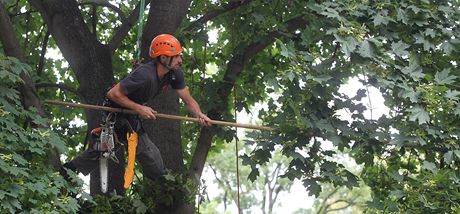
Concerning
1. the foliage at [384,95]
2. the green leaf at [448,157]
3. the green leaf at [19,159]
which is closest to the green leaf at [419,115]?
the foliage at [384,95]

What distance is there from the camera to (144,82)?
6.73 metres

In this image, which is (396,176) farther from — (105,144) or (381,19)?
(105,144)

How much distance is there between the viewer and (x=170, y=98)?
794 centimetres

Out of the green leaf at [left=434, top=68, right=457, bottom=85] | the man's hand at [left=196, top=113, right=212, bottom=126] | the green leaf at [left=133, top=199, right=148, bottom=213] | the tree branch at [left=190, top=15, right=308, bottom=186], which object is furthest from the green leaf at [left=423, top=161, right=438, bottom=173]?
the green leaf at [left=133, top=199, right=148, bottom=213]

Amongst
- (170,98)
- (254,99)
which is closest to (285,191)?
(254,99)

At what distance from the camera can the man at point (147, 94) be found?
673 cm

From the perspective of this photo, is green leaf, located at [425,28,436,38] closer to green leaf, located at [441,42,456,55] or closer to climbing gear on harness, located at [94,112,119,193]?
green leaf, located at [441,42,456,55]

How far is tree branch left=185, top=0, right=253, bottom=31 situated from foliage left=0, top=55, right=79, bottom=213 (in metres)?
2.38

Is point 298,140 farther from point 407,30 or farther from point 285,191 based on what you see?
point 285,191

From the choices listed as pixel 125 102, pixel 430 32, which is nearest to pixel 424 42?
pixel 430 32

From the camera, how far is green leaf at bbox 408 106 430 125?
247 inches

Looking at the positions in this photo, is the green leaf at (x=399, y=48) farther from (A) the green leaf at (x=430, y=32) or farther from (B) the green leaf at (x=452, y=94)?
(B) the green leaf at (x=452, y=94)

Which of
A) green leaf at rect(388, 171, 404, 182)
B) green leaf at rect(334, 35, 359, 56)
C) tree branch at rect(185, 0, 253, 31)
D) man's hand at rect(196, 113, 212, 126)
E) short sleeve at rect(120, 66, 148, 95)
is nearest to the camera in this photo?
green leaf at rect(334, 35, 359, 56)

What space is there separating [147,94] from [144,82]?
0.19 meters
